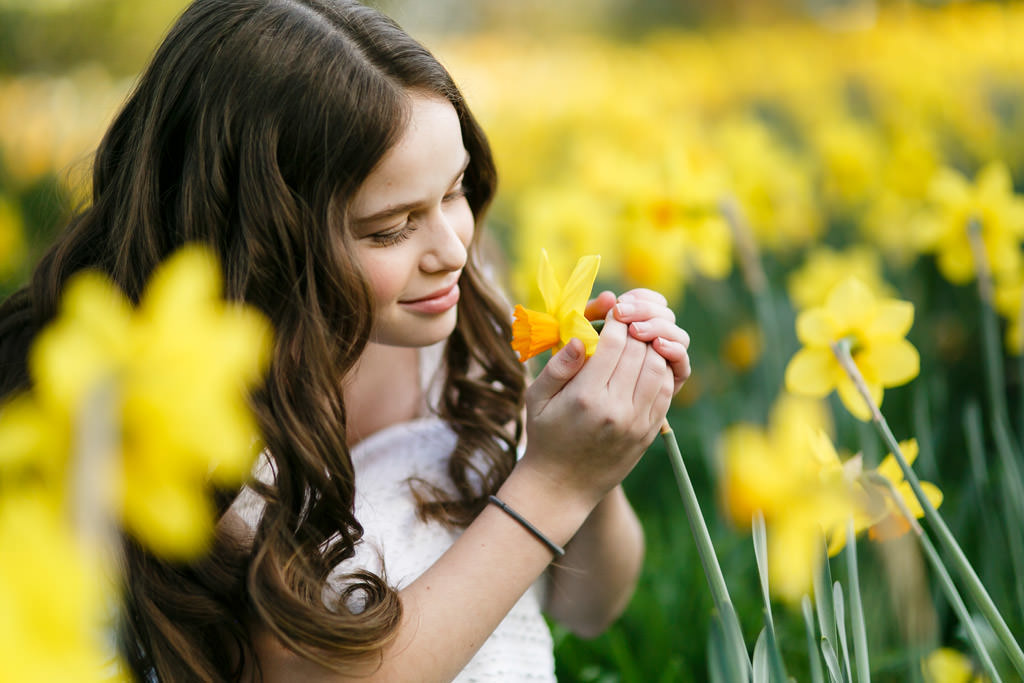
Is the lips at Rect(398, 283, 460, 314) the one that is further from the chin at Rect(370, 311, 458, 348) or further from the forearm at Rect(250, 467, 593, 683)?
the forearm at Rect(250, 467, 593, 683)

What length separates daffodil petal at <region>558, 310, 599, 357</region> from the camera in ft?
2.87

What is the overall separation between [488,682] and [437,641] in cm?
22

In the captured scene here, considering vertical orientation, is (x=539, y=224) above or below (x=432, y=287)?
below

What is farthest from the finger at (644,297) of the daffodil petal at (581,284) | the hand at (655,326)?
the daffodil petal at (581,284)

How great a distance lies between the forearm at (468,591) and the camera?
95 centimetres

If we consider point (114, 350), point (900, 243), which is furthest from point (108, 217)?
point (900, 243)

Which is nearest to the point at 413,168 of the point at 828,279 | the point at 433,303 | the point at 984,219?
the point at 433,303

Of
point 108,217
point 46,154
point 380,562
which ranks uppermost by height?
point 108,217

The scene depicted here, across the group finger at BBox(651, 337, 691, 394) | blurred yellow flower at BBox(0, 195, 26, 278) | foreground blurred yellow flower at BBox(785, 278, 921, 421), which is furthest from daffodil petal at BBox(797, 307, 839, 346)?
blurred yellow flower at BBox(0, 195, 26, 278)

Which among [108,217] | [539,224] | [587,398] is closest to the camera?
[587,398]

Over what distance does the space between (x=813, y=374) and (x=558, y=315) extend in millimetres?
321

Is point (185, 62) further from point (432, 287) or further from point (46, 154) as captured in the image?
point (46, 154)

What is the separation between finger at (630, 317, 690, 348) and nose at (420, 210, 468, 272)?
0.23 metres

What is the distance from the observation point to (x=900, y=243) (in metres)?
2.42
